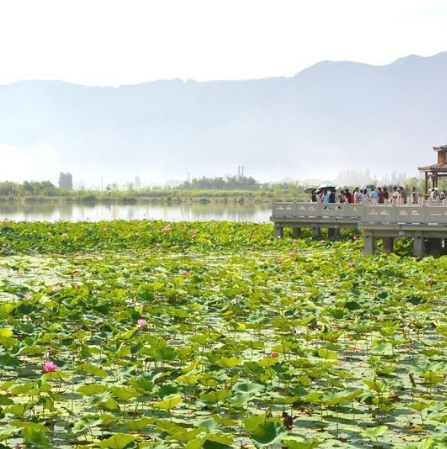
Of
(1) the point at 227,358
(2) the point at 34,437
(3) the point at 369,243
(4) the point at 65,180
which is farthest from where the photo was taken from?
(4) the point at 65,180

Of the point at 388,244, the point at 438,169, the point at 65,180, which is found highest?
the point at 65,180

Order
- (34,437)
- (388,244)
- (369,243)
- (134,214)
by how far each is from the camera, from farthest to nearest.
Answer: (134,214), (388,244), (369,243), (34,437)

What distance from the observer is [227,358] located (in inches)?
248

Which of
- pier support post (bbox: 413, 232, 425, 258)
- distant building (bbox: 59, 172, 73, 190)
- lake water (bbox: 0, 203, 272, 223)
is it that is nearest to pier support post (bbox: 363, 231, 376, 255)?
pier support post (bbox: 413, 232, 425, 258)

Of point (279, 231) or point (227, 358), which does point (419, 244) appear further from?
point (227, 358)

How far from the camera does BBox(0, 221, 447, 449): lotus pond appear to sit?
17.6 feet

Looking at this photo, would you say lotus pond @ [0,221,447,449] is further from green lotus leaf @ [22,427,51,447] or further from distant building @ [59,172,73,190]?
distant building @ [59,172,73,190]

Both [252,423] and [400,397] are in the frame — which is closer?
[252,423]

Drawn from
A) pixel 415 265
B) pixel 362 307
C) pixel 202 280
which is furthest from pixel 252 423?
pixel 415 265

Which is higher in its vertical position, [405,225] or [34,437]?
[405,225]

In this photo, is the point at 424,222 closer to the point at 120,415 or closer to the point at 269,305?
the point at 269,305

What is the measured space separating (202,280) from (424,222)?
27.0 ft

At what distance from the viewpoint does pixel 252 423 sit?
15.3 feet

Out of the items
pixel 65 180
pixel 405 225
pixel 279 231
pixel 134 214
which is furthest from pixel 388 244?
pixel 65 180
